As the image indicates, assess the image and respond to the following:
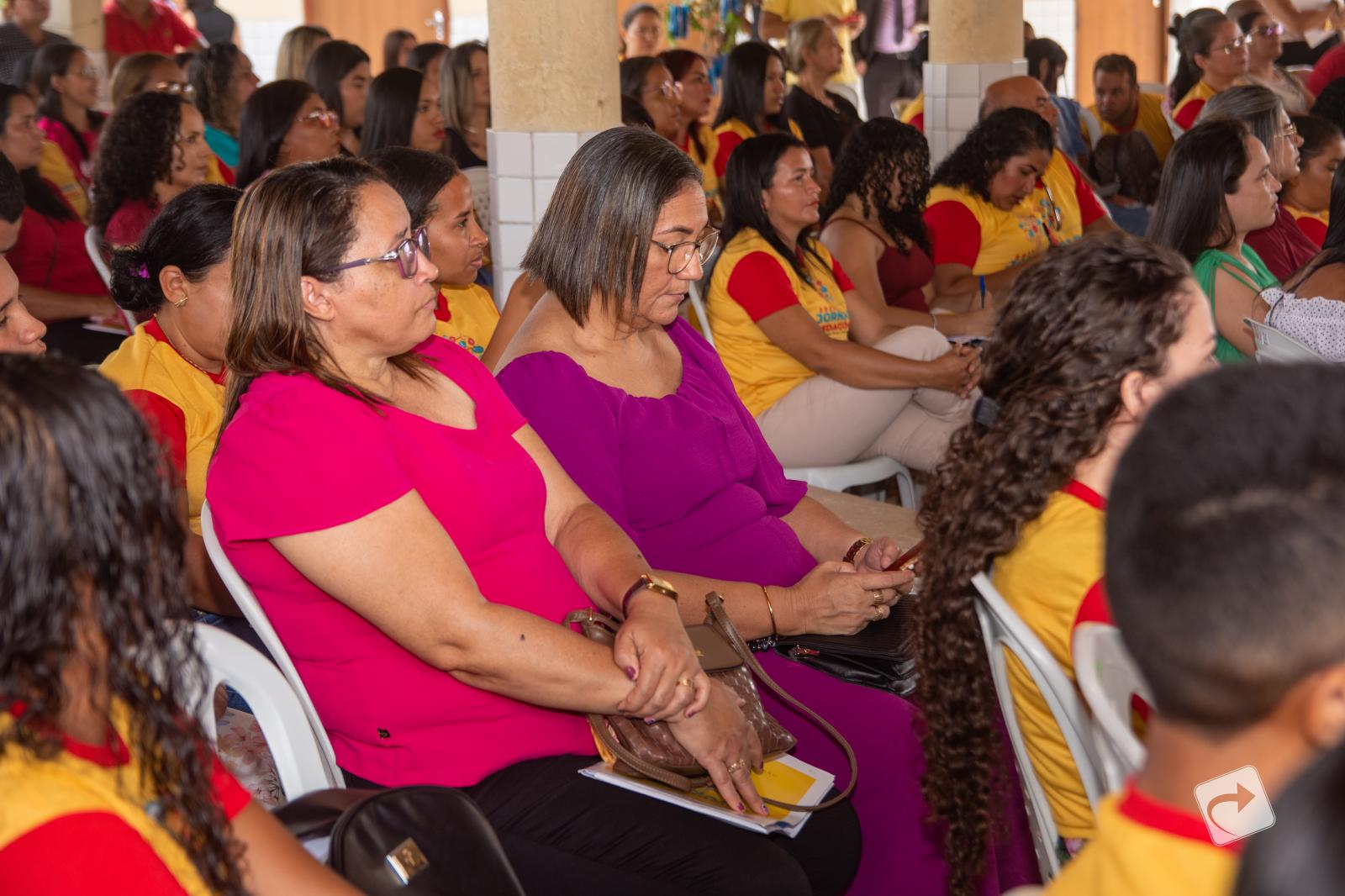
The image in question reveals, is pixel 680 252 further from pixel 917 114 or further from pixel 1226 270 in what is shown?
pixel 917 114

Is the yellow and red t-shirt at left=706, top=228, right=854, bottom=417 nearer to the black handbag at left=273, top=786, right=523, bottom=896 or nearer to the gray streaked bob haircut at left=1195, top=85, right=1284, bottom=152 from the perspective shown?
the gray streaked bob haircut at left=1195, top=85, right=1284, bottom=152

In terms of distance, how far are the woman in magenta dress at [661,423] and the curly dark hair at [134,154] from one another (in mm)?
1942

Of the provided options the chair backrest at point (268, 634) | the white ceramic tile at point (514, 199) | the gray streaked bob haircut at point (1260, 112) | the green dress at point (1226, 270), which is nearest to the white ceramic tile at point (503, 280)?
the white ceramic tile at point (514, 199)

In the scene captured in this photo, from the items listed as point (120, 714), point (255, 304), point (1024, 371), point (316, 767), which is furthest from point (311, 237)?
point (1024, 371)

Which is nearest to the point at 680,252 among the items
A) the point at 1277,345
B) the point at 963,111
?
the point at 1277,345

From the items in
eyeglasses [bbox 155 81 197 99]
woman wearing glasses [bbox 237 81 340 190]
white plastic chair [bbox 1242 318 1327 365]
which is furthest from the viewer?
eyeglasses [bbox 155 81 197 99]

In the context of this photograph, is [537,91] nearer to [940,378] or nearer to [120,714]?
[940,378]

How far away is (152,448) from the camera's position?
1.18 m

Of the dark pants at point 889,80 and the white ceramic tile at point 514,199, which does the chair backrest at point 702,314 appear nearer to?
the white ceramic tile at point 514,199

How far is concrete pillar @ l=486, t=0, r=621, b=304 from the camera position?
13.4 ft

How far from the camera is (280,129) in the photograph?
15.2 feet

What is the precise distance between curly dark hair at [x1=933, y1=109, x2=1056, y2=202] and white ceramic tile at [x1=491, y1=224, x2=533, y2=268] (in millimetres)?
1613

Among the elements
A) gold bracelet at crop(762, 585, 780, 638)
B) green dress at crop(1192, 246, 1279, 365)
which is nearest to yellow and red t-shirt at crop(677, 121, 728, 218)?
green dress at crop(1192, 246, 1279, 365)

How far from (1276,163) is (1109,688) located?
3161 millimetres
